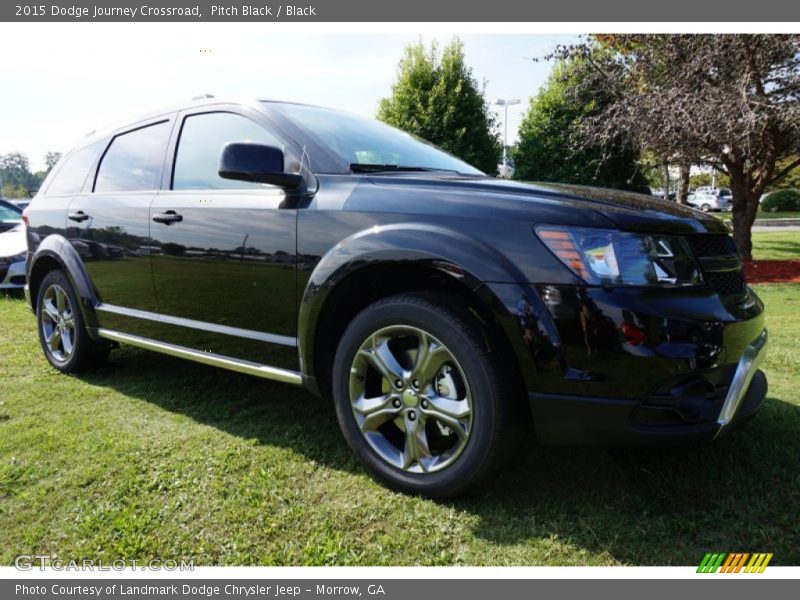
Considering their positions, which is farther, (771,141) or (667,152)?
(667,152)

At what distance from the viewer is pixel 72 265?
13.0 feet

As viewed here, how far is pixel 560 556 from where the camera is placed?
204cm

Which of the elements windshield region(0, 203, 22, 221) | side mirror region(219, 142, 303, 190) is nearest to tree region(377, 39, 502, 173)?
windshield region(0, 203, 22, 221)

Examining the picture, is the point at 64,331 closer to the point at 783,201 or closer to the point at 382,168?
the point at 382,168

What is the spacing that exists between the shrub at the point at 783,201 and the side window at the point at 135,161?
1681 inches

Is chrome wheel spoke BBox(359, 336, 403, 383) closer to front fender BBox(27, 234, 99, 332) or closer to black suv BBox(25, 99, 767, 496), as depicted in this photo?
black suv BBox(25, 99, 767, 496)

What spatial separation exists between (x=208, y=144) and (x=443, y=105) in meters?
11.5

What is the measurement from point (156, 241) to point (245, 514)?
5.65 ft

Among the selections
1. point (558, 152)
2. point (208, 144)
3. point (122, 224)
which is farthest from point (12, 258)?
point (558, 152)

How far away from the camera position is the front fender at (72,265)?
3906 mm

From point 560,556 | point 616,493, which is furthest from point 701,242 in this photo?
point 560,556
